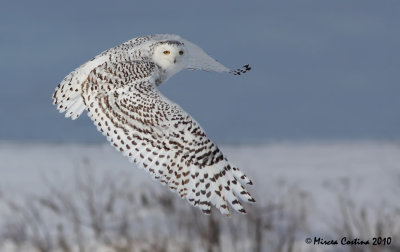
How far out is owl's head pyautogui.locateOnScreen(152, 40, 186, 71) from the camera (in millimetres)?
6797

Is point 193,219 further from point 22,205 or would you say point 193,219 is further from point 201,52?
point 201,52

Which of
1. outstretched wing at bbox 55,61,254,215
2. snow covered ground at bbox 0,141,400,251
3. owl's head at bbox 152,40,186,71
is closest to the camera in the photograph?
outstretched wing at bbox 55,61,254,215

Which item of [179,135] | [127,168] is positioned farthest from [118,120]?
[127,168]

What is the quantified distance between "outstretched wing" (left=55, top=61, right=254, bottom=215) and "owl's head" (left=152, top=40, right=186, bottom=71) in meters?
0.29

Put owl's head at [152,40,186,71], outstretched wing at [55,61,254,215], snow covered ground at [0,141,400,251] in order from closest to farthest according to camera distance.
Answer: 1. outstretched wing at [55,61,254,215]
2. owl's head at [152,40,186,71]
3. snow covered ground at [0,141,400,251]

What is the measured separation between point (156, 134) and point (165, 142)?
0.30 feet

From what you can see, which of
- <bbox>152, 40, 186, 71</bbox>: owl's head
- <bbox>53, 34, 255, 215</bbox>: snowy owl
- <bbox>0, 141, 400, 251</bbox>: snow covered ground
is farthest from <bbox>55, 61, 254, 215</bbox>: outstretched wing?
<bbox>0, 141, 400, 251</bbox>: snow covered ground

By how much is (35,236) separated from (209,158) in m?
11.1

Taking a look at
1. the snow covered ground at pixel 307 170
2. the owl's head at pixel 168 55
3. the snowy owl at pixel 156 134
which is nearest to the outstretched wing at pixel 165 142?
the snowy owl at pixel 156 134

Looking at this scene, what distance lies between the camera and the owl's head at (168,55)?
680cm

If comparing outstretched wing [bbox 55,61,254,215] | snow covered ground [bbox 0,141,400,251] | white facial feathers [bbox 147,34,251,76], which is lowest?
snow covered ground [bbox 0,141,400,251]

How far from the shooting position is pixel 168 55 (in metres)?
6.80

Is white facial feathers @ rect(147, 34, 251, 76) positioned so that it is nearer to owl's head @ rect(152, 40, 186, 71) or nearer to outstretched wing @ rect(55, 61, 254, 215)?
owl's head @ rect(152, 40, 186, 71)

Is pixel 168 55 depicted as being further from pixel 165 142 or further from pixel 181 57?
pixel 165 142
